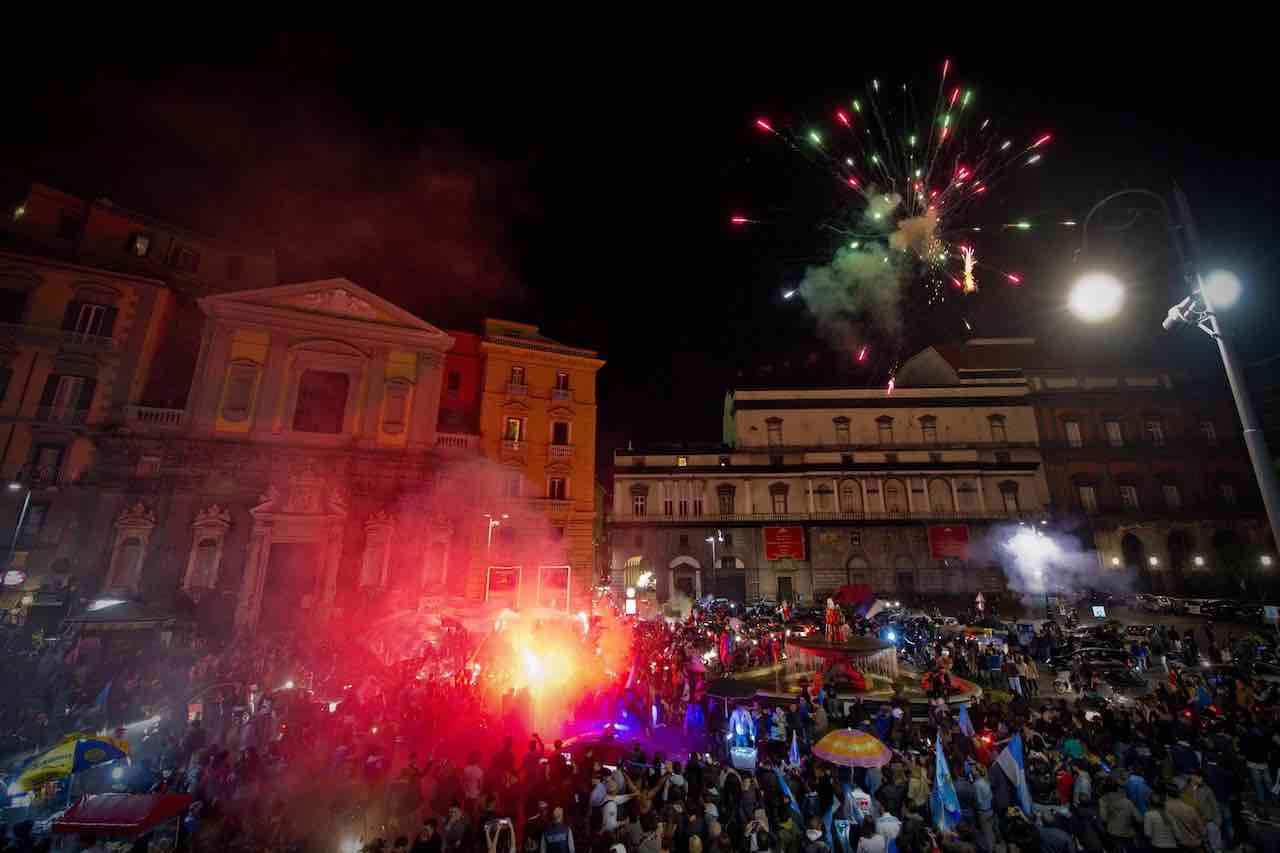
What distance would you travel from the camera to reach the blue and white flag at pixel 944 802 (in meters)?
7.94

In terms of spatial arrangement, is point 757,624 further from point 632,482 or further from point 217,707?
point 217,707

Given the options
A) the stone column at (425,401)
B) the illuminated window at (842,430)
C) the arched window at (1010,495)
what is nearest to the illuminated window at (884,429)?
the illuminated window at (842,430)

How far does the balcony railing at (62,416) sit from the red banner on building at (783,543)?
1460 inches

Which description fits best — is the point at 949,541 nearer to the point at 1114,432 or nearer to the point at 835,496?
the point at 835,496

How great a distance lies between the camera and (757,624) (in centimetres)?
2486

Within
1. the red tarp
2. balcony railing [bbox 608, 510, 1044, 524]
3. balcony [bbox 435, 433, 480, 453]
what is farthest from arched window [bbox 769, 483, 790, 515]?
the red tarp

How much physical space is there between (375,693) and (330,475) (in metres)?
14.8

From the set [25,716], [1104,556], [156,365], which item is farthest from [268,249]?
[1104,556]

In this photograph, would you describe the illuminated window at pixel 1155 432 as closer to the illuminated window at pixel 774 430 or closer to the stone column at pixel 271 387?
the illuminated window at pixel 774 430

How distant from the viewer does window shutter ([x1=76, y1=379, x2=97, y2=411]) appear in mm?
23266

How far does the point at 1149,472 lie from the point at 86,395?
64.1 m

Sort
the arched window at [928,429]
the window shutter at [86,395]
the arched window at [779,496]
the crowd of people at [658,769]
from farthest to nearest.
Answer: the arched window at [928,429]
the arched window at [779,496]
the window shutter at [86,395]
the crowd of people at [658,769]

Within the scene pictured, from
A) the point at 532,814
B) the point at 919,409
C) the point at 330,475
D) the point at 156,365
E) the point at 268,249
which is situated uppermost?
the point at 268,249

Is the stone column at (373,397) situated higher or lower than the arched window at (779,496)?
higher
